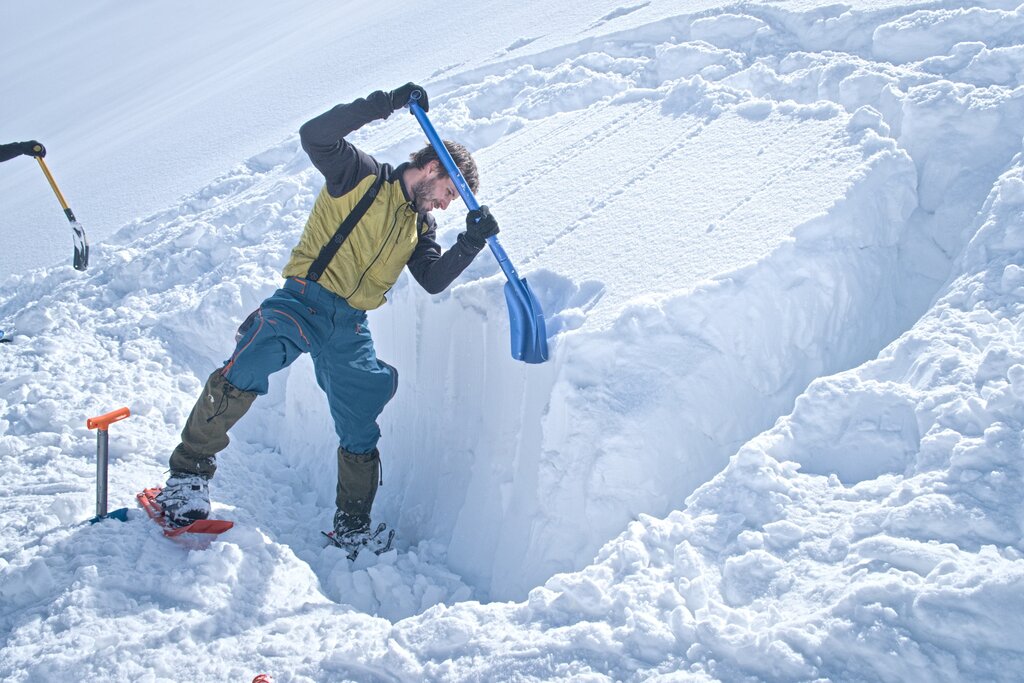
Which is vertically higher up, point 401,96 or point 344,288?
point 401,96

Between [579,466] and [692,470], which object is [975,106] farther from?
[579,466]

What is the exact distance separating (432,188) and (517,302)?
62cm

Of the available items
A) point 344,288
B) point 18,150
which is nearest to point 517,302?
point 344,288

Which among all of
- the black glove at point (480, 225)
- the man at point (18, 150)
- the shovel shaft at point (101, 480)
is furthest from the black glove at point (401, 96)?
the man at point (18, 150)

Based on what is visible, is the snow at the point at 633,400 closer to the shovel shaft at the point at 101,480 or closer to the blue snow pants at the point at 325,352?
the shovel shaft at the point at 101,480

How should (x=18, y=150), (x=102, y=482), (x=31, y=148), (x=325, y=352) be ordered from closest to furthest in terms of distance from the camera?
(x=102, y=482), (x=325, y=352), (x=18, y=150), (x=31, y=148)

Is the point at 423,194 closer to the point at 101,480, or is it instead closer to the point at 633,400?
the point at 633,400

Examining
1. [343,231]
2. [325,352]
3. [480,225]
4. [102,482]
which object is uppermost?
[343,231]

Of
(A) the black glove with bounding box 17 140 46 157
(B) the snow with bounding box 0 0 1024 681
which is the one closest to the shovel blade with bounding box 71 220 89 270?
(B) the snow with bounding box 0 0 1024 681

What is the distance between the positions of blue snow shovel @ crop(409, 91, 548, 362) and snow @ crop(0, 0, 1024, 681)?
0.12 m

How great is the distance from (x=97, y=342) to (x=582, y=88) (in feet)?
12.0

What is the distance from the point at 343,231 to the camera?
11.3 ft

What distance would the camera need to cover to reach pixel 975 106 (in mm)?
3795

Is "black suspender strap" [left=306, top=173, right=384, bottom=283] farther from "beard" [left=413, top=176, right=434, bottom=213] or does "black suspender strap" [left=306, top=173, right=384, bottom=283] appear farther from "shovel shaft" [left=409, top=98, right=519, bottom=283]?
"shovel shaft" [left=409, top=98, right=519, bottom=283]
